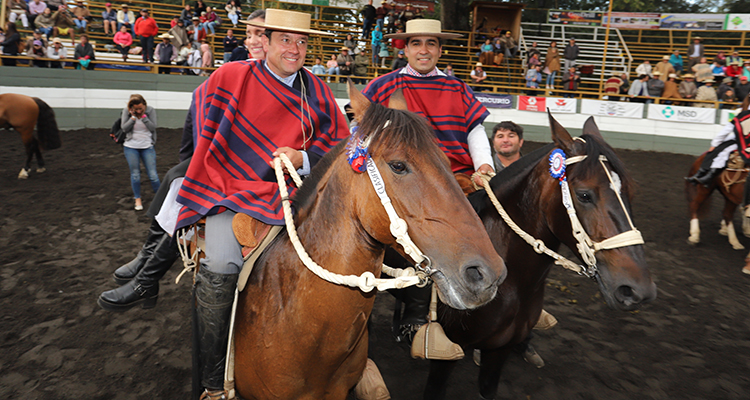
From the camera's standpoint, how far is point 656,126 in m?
16.8

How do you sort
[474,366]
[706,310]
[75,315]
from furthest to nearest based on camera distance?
[706,310], [75,315], [474,366]

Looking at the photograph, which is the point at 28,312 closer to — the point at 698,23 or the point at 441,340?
the point at 441,340

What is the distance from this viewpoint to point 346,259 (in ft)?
6.64

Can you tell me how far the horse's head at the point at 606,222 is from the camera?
2.57 m

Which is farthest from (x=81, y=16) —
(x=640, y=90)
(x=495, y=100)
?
(x=640, y=90)

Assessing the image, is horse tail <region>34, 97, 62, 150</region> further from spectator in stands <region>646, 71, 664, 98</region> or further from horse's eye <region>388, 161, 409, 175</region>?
spectator in stands <region>646, 71, 664, 98</region>

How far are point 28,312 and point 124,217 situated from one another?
10.8ft

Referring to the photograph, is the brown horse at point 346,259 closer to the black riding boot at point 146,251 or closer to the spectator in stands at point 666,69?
the black riding boot at point 146,251

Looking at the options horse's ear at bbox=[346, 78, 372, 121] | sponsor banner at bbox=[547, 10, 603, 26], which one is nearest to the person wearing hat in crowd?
horse's ear at bbox=[346, 78, 372, 121]

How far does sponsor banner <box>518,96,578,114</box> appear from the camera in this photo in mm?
17812

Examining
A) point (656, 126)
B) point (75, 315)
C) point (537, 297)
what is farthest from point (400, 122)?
point (656, 126)

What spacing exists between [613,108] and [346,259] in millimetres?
18255

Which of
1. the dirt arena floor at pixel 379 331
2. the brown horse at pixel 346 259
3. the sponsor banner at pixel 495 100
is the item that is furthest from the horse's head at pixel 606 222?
the sponsor banner at pixel 495 100

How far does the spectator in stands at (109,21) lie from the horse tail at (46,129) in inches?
373
